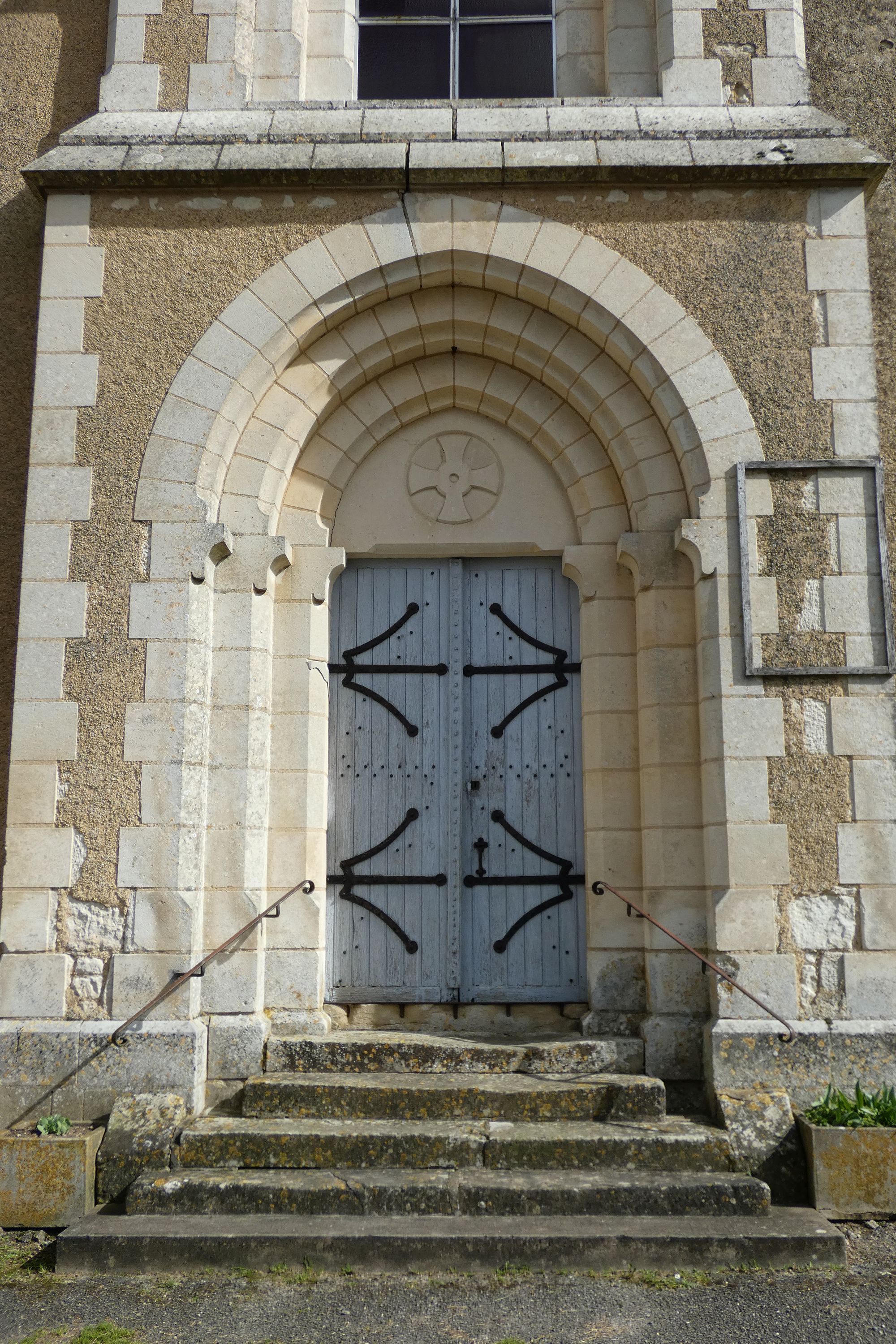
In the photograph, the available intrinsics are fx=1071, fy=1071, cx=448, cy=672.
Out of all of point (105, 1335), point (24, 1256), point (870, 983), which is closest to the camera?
point (105, 1335)

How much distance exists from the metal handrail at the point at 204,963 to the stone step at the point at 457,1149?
1.66ft

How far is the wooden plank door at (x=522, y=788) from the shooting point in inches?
203

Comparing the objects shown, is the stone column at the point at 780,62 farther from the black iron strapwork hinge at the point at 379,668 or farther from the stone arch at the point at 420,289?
the black iron strapwork hinge at the point at 379,668

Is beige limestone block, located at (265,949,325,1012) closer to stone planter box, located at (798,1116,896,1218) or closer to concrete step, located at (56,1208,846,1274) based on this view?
concrete step, located at (56,1208,846,1274)

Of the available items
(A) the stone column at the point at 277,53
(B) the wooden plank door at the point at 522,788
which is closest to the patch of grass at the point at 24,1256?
(B) the wooden plank door at the point at 522,788

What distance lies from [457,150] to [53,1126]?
466 cm

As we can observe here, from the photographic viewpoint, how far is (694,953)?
14.9ft

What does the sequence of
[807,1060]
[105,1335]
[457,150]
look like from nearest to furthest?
[105,1335]
[807,1060]
[457,150]

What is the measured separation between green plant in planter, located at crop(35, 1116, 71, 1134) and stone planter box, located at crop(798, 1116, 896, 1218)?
114 inches

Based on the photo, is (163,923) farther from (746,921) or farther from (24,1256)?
(746,921)

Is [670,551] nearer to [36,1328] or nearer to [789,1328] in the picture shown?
[789,1328]

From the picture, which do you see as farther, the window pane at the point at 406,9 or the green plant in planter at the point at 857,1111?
the window pane at the point at 406,9

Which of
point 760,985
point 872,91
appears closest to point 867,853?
point 760,985

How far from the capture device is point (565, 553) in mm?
5297
